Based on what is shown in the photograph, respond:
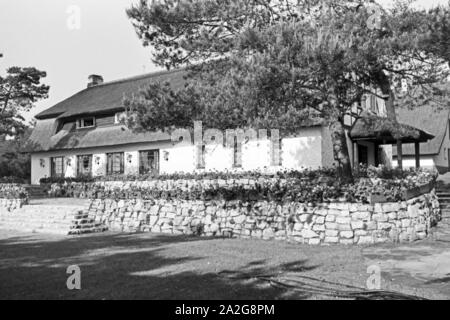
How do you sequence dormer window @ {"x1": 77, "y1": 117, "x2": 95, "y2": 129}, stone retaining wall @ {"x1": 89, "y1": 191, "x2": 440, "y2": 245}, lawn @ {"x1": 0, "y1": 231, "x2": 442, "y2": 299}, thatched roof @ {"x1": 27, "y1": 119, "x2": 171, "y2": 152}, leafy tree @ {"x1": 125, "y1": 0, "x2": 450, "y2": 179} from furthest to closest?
1. dormer window @ {"x1": 77, "y1": 117, "x2": 95, "y2": 129}
2. thatched roof @ {"x1": 27, "y1": 119, "x2": 171, "y2": 152}
3. stone retaining wall @ {"x1": 89, "y1": 191, "x2": 440, "y2": 245}
4. leafy tree @ {"x1": 125, "y1": 0, "x2": 450, "y2": 179}
5. lawn @ {"x1": 0, "y1": 231, "x2": 442, "y2": 299}

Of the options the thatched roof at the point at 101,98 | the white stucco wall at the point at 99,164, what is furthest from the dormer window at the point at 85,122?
the white stucco wall at the point at 99,164

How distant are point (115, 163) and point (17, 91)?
9001 mm

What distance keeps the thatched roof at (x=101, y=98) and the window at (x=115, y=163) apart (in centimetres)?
268

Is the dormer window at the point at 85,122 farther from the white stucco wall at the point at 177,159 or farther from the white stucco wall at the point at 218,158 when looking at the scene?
the white stucco wall at the point at 218,158

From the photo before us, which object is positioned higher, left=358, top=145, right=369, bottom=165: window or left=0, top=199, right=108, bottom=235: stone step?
left=358, top=145, right=369, bottom=165: window

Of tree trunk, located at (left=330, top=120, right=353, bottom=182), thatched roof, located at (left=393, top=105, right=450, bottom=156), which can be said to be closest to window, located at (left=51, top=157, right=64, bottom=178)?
tree trunk, located at (left=330, top=120, right=353, bottom=182)

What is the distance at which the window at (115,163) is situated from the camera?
23938 millimetres

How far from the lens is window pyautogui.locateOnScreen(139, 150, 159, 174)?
74.1ft

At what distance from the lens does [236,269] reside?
285 inches

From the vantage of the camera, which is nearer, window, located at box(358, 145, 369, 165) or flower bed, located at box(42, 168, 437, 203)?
flower bed, located at box(42, 168, 437, 203)

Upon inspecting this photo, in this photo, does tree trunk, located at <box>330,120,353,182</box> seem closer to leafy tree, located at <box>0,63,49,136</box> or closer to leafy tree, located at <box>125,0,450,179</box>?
leafy tree, located at <box>125,0,450,179</box>

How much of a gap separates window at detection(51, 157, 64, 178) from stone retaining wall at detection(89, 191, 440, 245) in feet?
49.2
